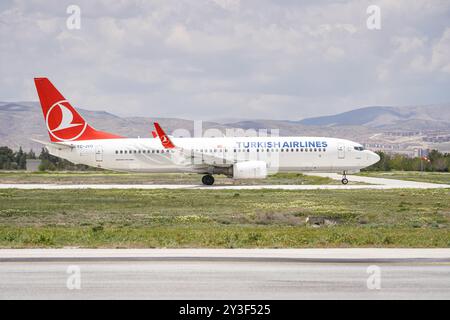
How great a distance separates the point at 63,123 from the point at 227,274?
4279cm

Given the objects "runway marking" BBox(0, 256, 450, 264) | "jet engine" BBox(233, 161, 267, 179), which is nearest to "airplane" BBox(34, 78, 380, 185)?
"jet engine" BBox(233, 161, 267, 179)

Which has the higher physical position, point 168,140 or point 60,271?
point 168,140

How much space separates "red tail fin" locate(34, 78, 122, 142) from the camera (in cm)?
5712

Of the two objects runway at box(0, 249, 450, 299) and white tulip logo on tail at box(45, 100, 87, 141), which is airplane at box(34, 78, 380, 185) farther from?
runway at box(0, 249, 450, 299)

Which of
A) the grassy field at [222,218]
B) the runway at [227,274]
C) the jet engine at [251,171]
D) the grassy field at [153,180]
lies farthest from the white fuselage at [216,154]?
the runway at [227,274]

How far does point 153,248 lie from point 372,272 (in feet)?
22.3

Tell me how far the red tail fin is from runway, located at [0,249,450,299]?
37624 millimetres

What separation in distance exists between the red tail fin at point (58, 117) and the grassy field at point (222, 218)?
9.31 m

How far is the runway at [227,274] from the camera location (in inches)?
567

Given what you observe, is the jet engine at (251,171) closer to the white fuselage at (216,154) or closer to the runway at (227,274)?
the white fuselage at (216,154)

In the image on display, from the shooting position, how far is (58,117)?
2251 inches

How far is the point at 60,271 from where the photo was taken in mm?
16859
